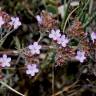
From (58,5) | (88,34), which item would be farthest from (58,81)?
(58,5)

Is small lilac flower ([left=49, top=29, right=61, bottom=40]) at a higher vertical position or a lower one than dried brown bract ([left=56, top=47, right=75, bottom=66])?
higher

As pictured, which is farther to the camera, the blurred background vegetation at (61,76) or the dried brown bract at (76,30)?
the blurred background vegetation at (61,76)

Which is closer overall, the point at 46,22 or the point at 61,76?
the point at 46,22

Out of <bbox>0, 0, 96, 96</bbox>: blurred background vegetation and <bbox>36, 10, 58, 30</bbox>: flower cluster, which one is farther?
<bbox>0, 0, 96, 96</bbox>: blurred background vegetation

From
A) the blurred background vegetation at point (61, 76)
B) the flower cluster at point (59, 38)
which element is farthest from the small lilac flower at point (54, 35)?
the blurred background vegetation at point (61, 76)

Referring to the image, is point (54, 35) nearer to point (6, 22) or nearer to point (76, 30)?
point (76, 30)

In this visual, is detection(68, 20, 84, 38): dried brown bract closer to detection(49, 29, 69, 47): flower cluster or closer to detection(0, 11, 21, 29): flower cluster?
detection(49, 29, 69, 47): flower cluster

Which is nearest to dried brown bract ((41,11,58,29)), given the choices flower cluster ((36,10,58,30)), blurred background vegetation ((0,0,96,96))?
flower cluster ((36,10,58,30))

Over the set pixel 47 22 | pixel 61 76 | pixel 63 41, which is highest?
pixel 47 22

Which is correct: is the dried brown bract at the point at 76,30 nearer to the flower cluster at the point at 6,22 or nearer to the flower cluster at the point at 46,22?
the flower cluster at the point at 46,22

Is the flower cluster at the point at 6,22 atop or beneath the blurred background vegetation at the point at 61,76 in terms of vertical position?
atop

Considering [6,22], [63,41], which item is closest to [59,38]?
[63,41]

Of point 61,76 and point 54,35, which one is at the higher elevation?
point 54,35
